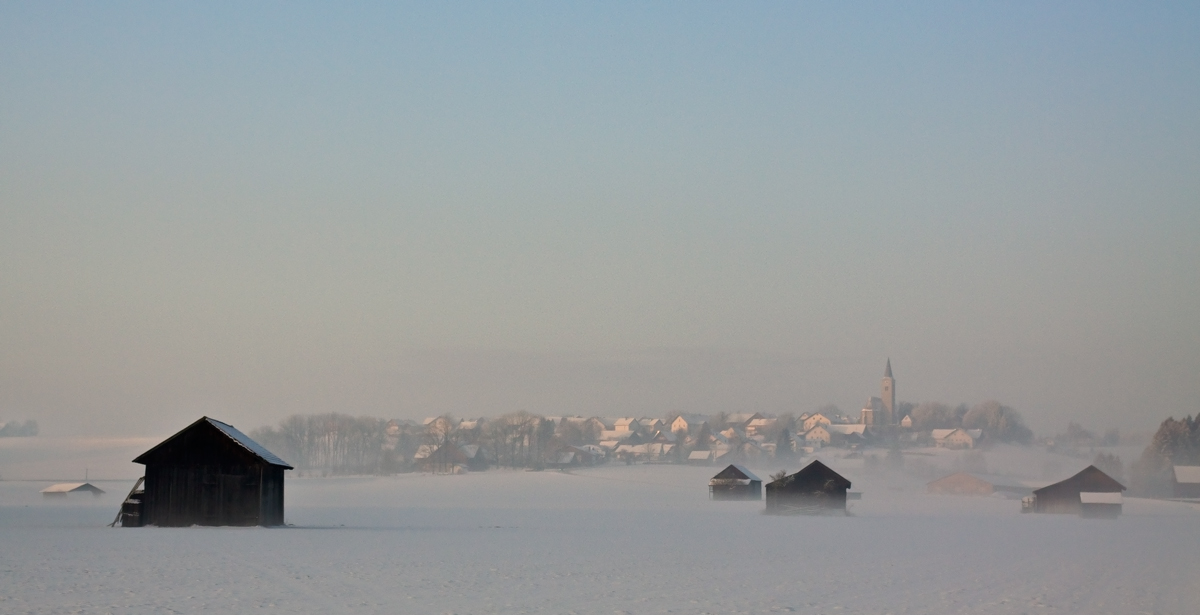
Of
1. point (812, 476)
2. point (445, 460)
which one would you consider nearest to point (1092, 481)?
point (812, 476)

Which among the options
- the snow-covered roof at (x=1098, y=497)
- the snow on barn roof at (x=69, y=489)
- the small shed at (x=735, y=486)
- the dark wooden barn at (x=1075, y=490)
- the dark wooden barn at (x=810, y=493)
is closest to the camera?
the dark wooden barn at (x=810, y=493)

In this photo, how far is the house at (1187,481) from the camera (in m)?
112

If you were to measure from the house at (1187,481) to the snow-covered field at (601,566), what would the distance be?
54.9 meters

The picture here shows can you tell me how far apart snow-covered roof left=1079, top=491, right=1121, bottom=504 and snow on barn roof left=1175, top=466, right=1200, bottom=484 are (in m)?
38.1

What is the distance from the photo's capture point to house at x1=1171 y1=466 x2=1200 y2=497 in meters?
112

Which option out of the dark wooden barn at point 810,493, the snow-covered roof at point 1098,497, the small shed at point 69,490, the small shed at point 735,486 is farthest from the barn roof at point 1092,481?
the small shed at point 69,490

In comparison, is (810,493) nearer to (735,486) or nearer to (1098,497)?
(735,486)

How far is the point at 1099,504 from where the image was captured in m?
→ 80.2

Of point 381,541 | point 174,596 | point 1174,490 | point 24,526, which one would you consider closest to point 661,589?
point 174,596

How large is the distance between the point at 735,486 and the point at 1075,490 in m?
24.4

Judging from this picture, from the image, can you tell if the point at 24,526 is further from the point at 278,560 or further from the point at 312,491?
the point at 312,491

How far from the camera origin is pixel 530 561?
3188 centimetres

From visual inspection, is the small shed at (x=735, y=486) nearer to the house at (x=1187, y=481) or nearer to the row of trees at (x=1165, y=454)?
the house at (x=1187, y=481)

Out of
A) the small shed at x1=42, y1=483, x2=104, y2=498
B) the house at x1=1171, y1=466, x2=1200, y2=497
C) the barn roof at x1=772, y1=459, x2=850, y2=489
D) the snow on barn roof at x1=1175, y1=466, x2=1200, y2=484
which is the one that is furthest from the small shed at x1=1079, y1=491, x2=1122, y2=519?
the small shed at x1=42, y1=483, x2=104, y2=498
